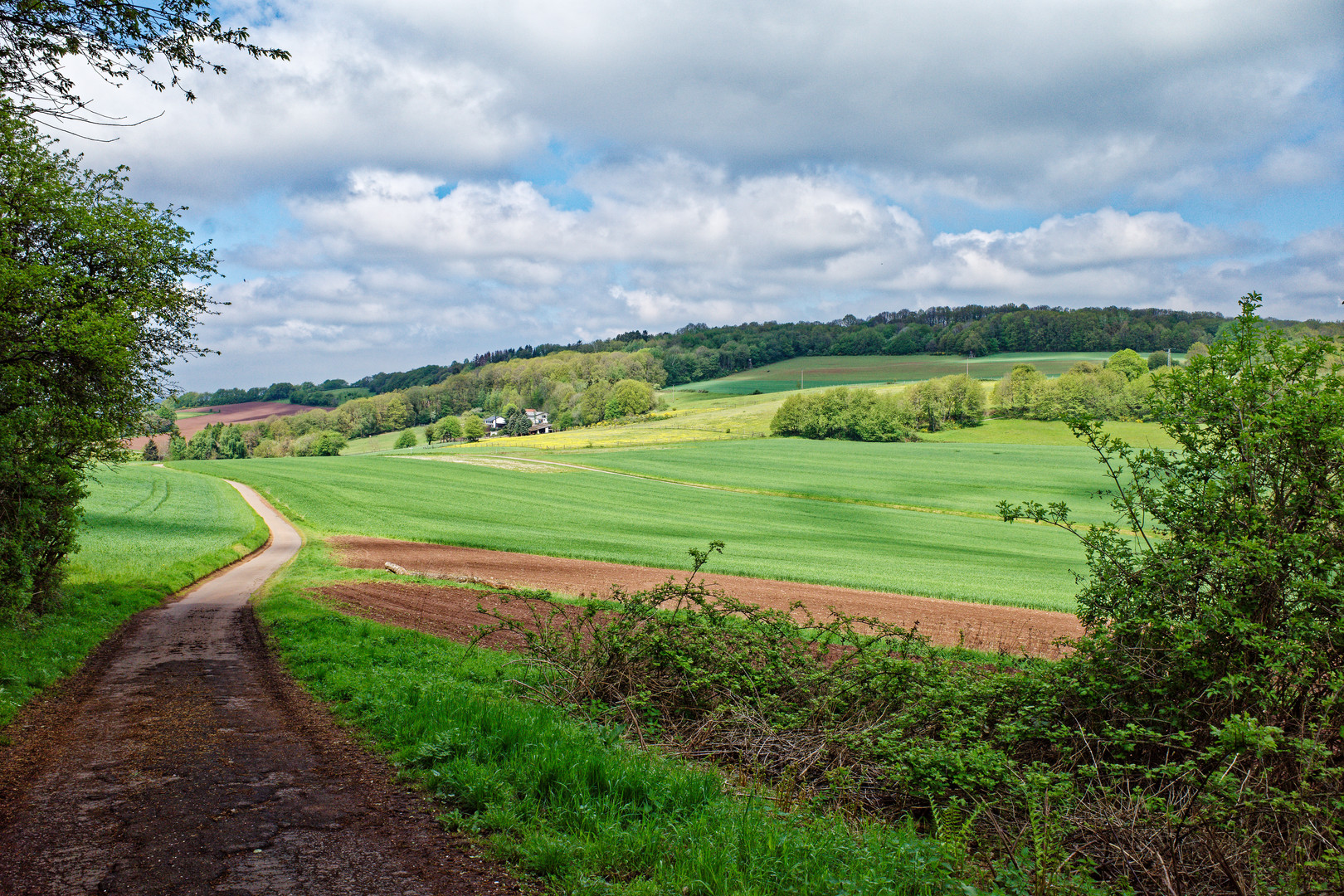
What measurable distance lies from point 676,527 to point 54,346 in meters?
31.9

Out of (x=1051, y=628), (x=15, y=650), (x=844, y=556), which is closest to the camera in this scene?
(x=15, y=650)

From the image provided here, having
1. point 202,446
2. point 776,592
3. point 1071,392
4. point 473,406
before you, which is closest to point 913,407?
point 1071,392

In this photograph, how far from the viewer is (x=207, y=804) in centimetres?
619

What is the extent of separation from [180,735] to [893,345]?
7423 inches

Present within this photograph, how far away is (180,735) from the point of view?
8.11m

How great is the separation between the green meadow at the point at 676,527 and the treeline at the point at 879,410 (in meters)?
46.0

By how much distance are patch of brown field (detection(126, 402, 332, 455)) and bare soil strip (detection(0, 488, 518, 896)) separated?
120049mm

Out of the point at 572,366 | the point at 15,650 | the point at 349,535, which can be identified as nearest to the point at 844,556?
the point at 349,535

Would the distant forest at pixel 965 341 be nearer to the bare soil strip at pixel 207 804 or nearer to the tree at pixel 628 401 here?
the tree at pixel 628 401

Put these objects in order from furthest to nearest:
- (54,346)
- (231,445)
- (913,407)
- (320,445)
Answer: (231,445) < (320,445) < (913,407) < (54,346)

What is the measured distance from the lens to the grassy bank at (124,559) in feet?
37.7

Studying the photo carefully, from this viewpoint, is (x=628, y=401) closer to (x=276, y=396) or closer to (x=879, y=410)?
(x=879, y=410)

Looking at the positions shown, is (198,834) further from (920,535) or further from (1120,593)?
(920,535)

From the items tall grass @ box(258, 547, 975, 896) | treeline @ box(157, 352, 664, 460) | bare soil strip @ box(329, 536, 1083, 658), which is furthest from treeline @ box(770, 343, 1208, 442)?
tall grass @ box(258, 547, 975, 896)
